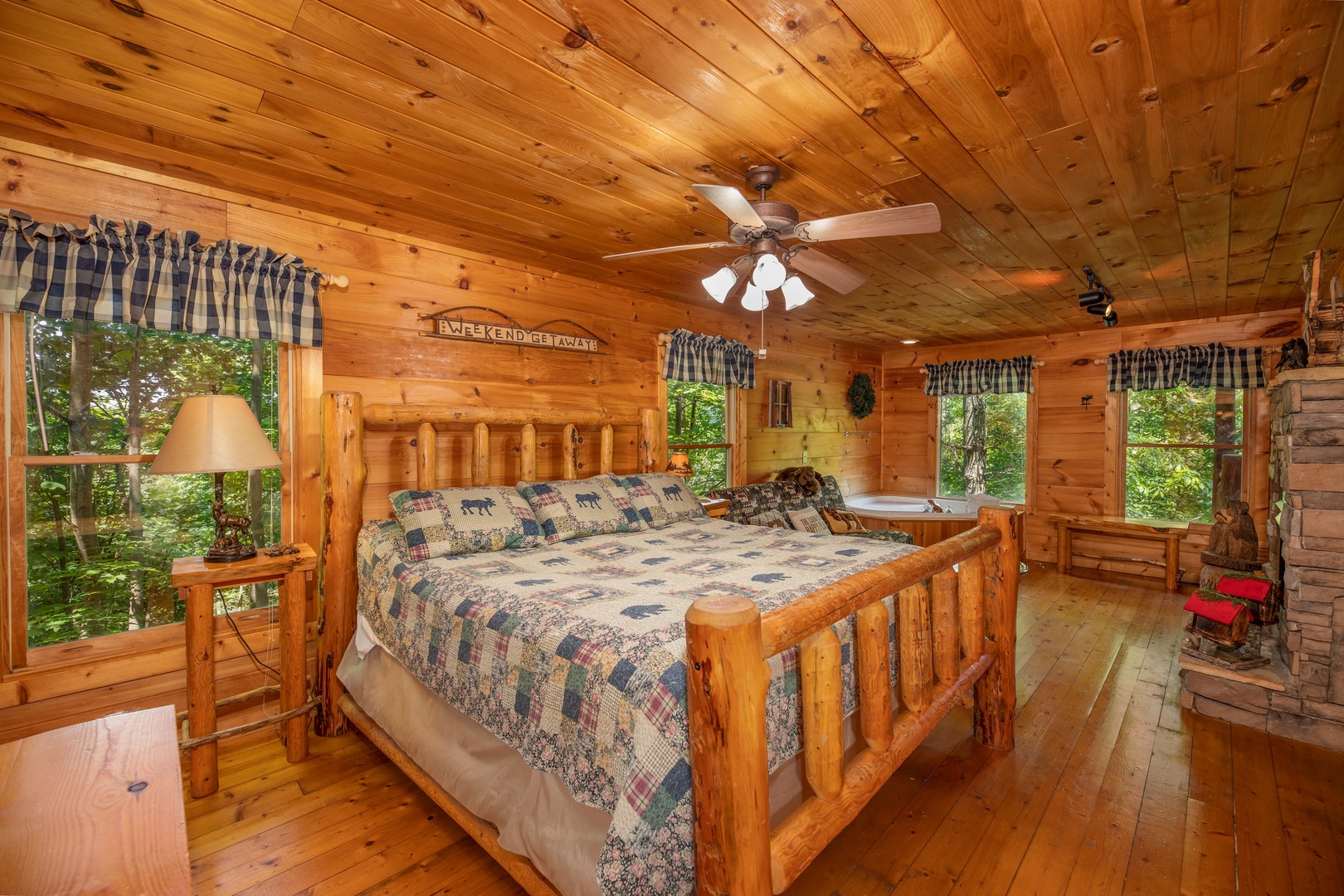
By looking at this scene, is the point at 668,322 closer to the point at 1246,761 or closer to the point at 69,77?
the point at 69,77

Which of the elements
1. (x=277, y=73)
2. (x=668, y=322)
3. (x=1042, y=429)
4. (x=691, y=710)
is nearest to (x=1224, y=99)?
(x=691, y=710)

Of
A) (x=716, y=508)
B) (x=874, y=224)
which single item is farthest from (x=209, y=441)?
(x=716, y=508)

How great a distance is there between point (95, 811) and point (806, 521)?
12.6 feet

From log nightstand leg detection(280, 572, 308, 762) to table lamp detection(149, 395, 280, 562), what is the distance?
207 mm

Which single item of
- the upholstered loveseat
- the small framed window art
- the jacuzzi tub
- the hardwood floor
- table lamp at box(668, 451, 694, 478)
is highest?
the small framed window art

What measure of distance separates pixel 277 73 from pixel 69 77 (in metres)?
0.57

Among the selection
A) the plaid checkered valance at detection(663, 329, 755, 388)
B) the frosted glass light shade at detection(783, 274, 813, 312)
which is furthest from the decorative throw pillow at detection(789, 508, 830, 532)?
the frosted glass light shade at detection(783, 274, 813, 312)

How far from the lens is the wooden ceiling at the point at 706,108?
53.3 inches

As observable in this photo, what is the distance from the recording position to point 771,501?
168 inches

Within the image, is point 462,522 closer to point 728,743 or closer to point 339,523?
point 339,523

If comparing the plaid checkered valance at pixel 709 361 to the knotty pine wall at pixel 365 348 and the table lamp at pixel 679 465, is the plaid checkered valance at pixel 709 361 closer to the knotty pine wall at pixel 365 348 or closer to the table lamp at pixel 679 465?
the knotty pine wall at pixel 365 348

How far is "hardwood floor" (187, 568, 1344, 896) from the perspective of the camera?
1.65 metres

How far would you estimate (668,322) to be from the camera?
13.5ft

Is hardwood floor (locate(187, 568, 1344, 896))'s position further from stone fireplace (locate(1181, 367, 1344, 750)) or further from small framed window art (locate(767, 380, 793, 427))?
small framed window art (locate(767, 380, 793, 427))
